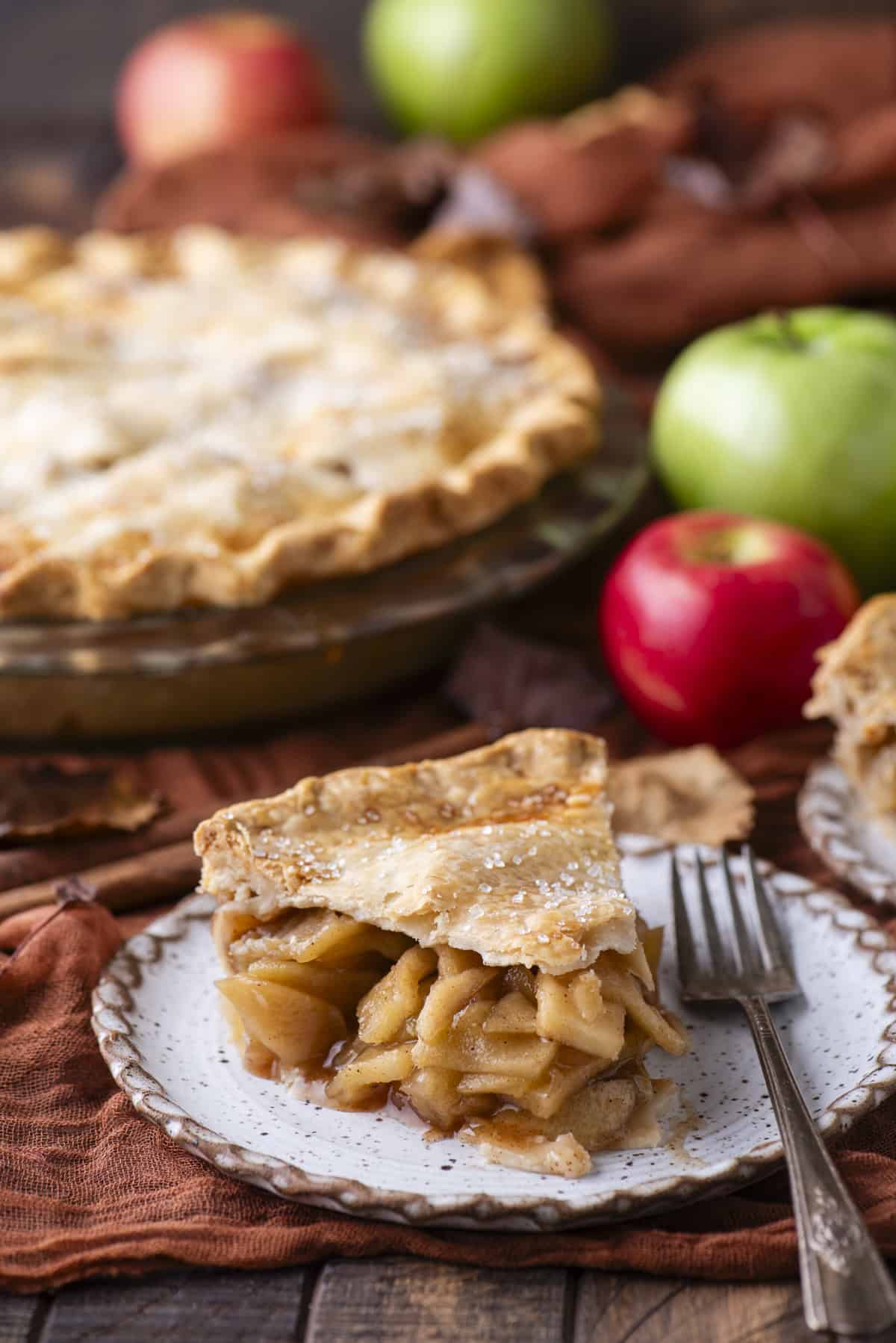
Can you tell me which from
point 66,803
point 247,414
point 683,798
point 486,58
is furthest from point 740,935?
point 486,58

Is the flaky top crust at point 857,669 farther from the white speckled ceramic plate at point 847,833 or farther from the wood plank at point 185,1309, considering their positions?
the wood plank at point 185,1309

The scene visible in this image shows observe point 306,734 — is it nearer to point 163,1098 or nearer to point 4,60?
point 163,1098

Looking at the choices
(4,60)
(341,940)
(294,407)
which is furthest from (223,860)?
(4,60)

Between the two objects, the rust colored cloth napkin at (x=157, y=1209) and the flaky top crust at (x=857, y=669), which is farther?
the flaky top crust at (x=857, y=669)

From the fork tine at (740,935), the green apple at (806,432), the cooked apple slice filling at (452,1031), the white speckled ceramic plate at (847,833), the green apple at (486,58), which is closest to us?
the cooked apple slice filling at (452,1031)

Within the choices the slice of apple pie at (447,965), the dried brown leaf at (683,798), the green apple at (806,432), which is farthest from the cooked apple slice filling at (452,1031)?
the green apple at (806,432)

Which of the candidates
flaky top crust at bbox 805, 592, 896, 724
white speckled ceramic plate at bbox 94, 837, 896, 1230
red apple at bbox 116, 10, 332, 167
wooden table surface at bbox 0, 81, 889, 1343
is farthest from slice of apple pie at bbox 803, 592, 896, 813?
red apple at bbox 116, 10, 332, 167
